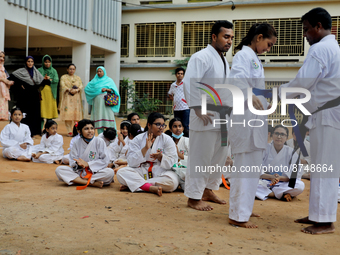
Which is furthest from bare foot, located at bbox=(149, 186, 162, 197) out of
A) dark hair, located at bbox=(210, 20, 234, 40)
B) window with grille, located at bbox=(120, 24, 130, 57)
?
window with grille, located at bbox=(120, 24, 130, 57)

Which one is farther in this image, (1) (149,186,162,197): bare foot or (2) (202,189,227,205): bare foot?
(1) (149,186,162,197): bare foot

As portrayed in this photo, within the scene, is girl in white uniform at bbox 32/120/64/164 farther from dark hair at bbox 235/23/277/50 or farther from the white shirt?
dark hair at bbox 235/23/277/50

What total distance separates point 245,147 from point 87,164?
2633mm

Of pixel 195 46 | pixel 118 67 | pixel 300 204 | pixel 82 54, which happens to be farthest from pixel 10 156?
pixel 195 46

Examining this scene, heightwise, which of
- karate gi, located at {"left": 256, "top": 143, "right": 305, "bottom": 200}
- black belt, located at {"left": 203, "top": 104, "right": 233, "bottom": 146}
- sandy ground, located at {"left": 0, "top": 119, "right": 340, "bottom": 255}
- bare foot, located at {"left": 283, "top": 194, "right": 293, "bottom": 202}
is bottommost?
bare foot, located at {"left": 283, "top": 194, "right": 293, "bottom": 202}

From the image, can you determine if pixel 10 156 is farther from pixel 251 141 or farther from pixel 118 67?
pixel 118 67

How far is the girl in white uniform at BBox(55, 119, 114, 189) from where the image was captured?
521 centimetres

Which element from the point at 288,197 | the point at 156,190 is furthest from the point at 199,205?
the point at 288,197

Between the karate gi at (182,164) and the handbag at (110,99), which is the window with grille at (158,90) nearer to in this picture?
the handbag at (110,99)

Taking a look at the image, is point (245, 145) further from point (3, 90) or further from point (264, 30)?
point (3, 90)

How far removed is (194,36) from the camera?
17.5 meters

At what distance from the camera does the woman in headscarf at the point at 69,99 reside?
10633 millimetres

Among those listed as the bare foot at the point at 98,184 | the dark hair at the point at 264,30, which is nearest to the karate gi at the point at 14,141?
the bare foot at the point at 98,184

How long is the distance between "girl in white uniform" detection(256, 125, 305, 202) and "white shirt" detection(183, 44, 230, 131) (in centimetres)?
150
